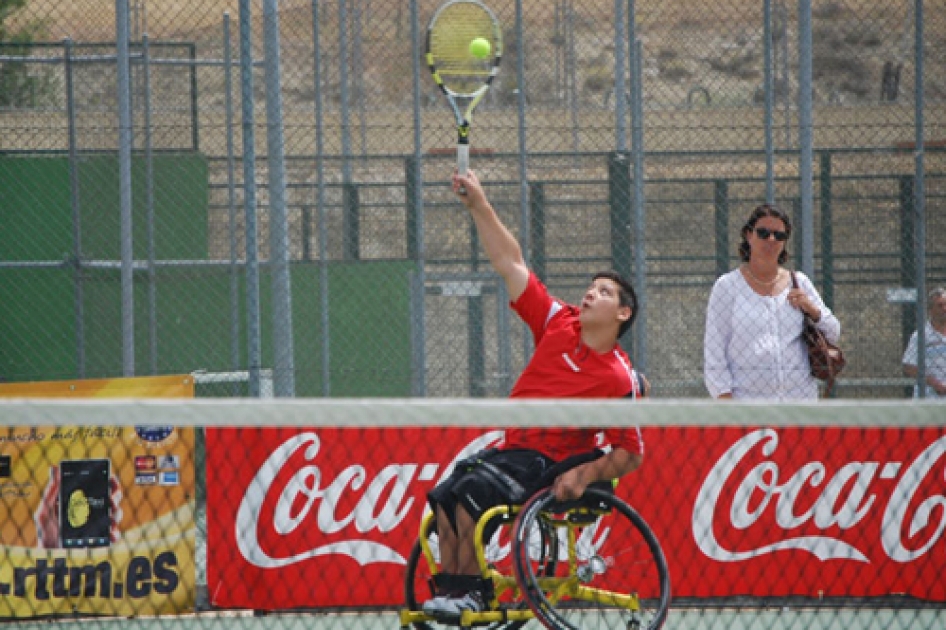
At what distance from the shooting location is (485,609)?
179 inches

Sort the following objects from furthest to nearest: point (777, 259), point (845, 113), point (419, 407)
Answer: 1. point (845, 113)
2. point (777, 259)
3. point (419, 407)

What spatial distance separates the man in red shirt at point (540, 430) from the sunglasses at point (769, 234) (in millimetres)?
888

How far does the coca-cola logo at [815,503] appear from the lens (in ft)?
19.3

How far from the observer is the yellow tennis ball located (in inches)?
248

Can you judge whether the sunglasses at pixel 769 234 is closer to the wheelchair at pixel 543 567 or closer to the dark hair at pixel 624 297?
the dark hair at pixel 624 297

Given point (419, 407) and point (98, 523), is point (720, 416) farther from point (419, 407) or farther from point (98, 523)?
point (98, 523)

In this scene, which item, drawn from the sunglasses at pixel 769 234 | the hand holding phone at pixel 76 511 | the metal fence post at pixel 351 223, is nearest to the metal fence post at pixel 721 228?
the sunglasses at pixel 769 234

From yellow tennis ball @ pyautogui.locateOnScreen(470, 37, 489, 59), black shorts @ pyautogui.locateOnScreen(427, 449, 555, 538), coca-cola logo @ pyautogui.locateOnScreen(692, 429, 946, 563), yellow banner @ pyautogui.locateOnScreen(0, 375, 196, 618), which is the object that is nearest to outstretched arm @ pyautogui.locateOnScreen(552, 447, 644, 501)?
black shorts @ pyautogui.locateOnScreen(427, 449, 555, 538)

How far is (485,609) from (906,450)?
7.45ft

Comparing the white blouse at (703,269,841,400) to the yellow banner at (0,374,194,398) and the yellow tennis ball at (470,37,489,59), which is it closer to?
the yellow tennis ball at (470,37,489,59)

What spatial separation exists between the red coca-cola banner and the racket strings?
161 cm

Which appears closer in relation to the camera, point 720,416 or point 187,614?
point 720,416

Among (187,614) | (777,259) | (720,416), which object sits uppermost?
(777,259)

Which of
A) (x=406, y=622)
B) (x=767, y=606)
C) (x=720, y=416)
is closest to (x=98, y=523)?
(x=406, y=622)
